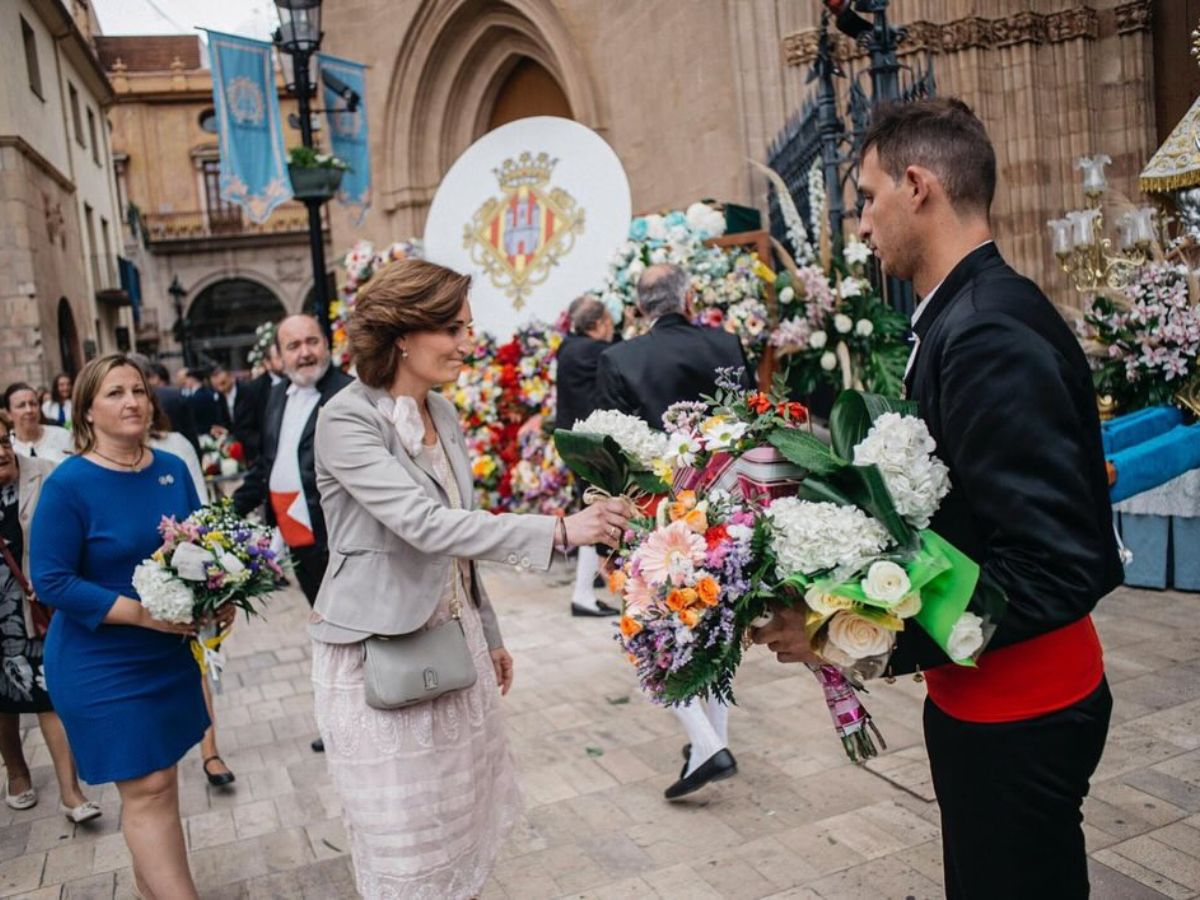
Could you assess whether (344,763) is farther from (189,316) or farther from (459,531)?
(189,316)

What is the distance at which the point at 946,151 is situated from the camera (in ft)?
6.17

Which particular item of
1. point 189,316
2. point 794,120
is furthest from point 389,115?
point 189,316

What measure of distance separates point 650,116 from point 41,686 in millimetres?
8976

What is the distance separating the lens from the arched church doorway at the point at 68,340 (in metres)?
22.0

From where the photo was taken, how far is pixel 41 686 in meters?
4.52

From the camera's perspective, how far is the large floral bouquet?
245 inches

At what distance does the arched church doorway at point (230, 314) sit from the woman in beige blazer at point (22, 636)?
43.6 m

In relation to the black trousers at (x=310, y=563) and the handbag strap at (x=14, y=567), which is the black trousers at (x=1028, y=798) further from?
the handbag strap at (x=14, y=567)

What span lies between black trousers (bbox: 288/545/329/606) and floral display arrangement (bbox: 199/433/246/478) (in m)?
5.51

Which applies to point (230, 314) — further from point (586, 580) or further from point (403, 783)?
point (403, 783)

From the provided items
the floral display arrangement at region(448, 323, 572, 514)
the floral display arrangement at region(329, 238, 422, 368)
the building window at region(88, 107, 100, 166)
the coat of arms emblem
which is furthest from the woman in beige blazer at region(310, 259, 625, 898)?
the building window at region(88, 107, 100, 166)

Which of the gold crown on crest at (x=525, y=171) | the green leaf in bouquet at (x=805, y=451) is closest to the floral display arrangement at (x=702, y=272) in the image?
the gold crown on crest at (x=525, y=171)

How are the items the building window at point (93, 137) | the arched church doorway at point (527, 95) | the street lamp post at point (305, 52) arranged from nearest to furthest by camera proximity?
the street lamp post at point (305, 52), the arched church doorway at point (527, 95), the building window at point (93, 137)

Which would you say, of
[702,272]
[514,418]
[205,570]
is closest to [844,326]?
[702,272]
